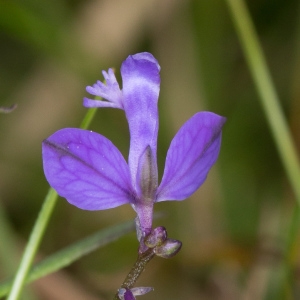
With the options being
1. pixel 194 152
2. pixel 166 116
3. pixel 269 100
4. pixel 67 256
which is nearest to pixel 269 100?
pixel 269 100

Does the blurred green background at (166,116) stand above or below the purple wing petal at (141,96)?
above

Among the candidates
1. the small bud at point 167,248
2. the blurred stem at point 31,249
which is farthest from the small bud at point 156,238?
the blurred stem at point 31,249

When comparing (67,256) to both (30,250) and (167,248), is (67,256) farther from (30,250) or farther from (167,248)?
(167,248)

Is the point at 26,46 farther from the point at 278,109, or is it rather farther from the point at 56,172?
the point at 56,172

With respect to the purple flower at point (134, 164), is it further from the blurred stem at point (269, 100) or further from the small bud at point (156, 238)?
the blurred stem at point (269, 100)

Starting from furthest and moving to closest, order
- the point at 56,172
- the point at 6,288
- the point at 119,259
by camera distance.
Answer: the point at 119,259 < the point at 6,288 < the point at 56,172

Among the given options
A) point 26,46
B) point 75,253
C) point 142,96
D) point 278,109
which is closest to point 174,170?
point 142,96
